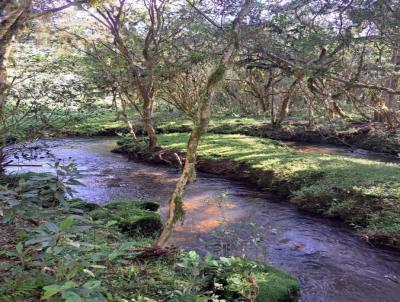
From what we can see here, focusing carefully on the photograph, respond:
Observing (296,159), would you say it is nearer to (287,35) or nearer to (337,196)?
(337,196)

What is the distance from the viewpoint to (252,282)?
497 centimetres

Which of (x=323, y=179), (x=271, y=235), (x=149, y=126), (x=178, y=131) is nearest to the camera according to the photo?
(x=271, y=235)

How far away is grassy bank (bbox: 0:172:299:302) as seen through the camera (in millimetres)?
2854

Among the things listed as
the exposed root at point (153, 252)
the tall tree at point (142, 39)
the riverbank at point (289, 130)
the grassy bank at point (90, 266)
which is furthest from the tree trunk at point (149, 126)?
the exposed root at point (153, 252)

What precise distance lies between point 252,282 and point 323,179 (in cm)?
808

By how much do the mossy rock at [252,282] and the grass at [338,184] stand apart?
4.51 metres

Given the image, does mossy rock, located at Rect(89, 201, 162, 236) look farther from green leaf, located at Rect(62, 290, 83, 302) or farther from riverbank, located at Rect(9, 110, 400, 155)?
riverbank, located at Rect(9, 110, 400, 155)

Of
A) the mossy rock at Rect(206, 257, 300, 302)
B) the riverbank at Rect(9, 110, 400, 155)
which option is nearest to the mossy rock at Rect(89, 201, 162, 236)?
the mossy rock at Rect(206, 257, 300, 302)

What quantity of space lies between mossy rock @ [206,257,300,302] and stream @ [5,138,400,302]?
0.57m

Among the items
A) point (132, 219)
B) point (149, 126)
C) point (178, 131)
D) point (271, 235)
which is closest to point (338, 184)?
point (271, 235)

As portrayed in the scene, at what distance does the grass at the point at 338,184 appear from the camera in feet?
32.2

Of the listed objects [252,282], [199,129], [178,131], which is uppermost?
[199,129]

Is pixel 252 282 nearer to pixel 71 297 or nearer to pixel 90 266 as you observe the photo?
pixel 90 266

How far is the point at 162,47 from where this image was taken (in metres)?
19.4
